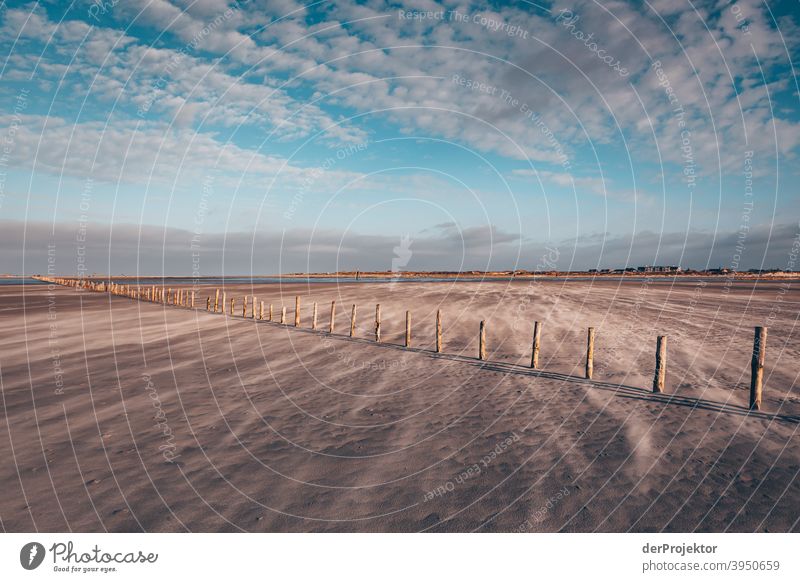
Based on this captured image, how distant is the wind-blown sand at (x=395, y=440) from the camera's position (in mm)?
5910

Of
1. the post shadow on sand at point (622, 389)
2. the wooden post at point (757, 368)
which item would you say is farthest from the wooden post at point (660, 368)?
the wooden post at point (757, 368)

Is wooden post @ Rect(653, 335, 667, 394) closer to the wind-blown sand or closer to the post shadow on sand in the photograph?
the post shadow on sand

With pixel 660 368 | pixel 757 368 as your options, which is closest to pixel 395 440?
pixel 660 368

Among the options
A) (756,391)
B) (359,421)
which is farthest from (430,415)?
(756,391)

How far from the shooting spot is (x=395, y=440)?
8531 millimetres

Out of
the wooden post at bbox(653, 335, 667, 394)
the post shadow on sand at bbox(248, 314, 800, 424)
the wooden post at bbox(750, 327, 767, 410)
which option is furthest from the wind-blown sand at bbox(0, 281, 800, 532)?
the wooden post at bbox(750, 327, 767, 410)

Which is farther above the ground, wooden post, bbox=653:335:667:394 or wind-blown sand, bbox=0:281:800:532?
wooden post, bbox=653:335:667:394

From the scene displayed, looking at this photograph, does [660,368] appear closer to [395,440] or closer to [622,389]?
[622,389]

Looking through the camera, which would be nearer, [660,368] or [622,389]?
[660,368]

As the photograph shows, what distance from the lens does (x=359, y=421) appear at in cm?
966

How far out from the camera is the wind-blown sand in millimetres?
5910
